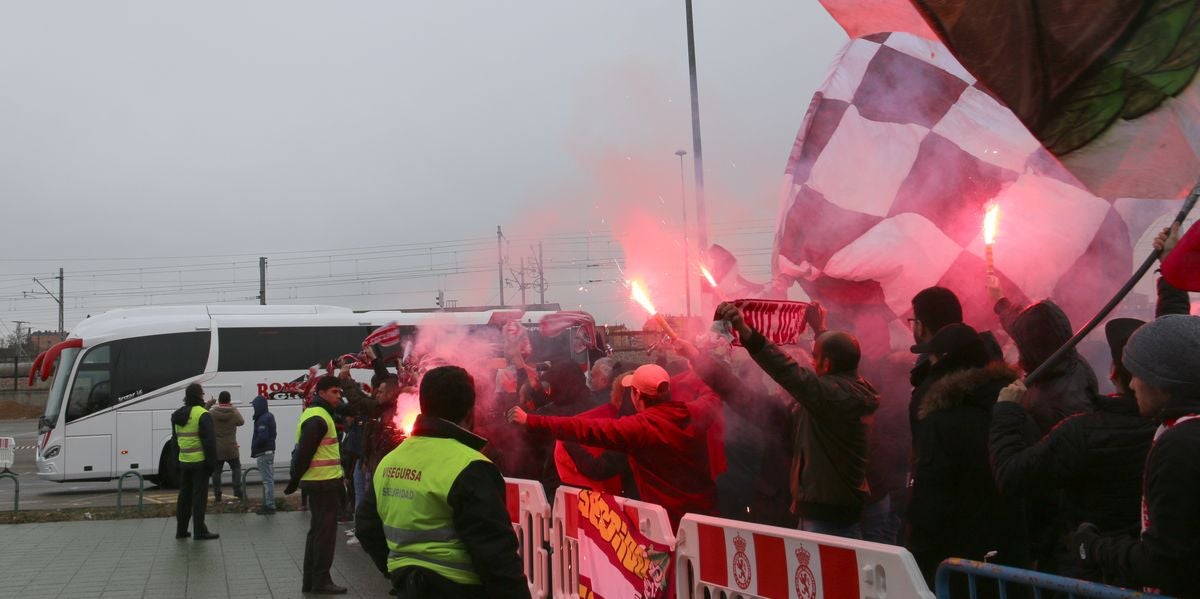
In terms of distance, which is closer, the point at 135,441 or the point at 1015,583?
the point at 1015,583

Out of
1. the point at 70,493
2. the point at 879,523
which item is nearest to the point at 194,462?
the point at 879,523

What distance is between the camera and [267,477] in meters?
15.0

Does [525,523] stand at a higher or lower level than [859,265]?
lower

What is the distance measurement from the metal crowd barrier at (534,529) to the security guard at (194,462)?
21.0 feet

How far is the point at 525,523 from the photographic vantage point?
6.46 m

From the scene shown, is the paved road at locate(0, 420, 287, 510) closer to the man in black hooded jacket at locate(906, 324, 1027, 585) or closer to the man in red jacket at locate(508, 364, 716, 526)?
the man in red jacket at locate(508, 364, 716, 526)

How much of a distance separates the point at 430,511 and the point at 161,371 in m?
19.3

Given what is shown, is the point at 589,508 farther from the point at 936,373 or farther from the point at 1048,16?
the point at 1048,16

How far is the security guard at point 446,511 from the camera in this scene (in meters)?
3.68

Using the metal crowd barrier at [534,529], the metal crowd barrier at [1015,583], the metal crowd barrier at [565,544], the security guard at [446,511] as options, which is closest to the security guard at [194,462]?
the metal crowd barrier at [534,529]

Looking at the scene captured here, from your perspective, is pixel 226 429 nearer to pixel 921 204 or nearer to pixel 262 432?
pixel 262 432

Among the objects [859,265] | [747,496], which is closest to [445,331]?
[747,496]

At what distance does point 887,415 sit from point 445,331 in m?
8.21

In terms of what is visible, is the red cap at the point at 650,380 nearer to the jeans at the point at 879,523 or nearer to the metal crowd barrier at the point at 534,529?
the metal crowd barrier at the point at 534,529
